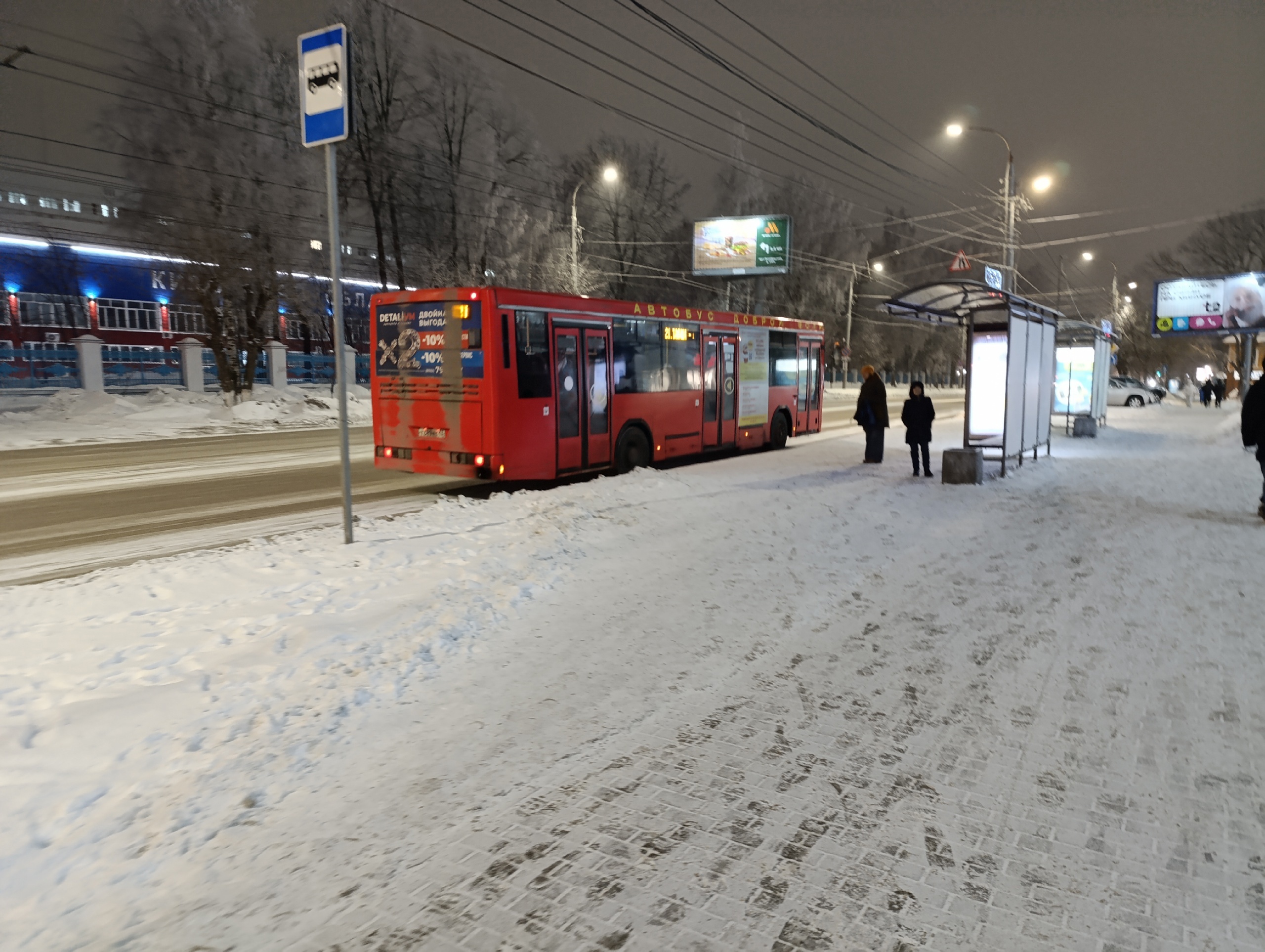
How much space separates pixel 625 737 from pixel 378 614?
2479 mm

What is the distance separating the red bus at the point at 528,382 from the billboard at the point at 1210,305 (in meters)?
39.9

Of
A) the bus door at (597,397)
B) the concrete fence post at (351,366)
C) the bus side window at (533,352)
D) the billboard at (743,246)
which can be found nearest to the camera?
the bus side window at (533,352)

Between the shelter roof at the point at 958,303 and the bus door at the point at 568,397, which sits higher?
the shelter roof at the point at 958,303

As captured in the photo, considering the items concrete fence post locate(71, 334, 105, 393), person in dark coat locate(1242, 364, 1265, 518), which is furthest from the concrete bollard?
concrete fence post locate(71, 334, 105, 393)

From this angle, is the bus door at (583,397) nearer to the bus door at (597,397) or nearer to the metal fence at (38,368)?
the bus door at (597,397)

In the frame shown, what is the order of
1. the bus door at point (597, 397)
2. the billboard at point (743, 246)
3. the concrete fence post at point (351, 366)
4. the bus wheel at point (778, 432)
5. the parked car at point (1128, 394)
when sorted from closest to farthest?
the bus door at point (597, 397)
the bus wheel at point (778, 432)
the concrete fence post at point (351, 366)
the billboard at point (743, 246)
the parked car at point (1128, 394)

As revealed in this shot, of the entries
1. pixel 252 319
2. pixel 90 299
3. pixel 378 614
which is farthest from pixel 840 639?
pixel 90 299

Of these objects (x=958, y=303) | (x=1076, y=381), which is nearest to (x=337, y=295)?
(x=958, y=303)

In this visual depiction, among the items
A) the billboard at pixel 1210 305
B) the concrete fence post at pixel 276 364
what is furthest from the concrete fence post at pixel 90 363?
the billboard at pixel 1210 305

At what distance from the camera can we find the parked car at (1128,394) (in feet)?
144

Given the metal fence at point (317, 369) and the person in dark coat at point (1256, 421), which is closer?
the person in dark coat at point (1256, 421)

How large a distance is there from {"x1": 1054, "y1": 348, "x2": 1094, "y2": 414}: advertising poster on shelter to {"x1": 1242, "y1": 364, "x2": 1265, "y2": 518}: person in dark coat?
1637 cm

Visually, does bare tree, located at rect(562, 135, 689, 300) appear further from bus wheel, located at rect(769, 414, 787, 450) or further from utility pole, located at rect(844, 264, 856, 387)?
bus wheel, located at rect(769, 414, 787, 450)

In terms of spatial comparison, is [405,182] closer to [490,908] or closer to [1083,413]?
[1083,413]
